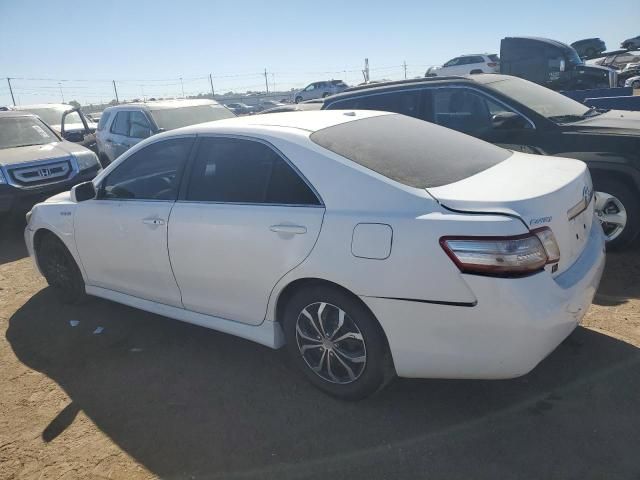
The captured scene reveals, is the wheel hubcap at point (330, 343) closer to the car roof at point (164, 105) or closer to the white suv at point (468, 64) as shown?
the car roof at point (164, 105)

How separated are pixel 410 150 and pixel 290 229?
89cm

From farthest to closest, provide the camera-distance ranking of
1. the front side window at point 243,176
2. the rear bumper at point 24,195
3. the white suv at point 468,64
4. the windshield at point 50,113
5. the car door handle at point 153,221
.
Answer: the white suv at point 468,64 < the windshield at point 50,113 < the rear bumper at point 24,195 < the car door handle at point 153,221 < the front side window at point 243,176

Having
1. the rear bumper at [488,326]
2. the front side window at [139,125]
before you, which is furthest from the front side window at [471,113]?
the front side window at [139,125]

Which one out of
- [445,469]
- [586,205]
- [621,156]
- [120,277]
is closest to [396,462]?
[445,469]

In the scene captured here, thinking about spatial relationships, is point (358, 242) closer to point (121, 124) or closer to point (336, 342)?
point (336, 342)

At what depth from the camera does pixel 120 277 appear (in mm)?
4016

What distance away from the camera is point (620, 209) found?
4742mm

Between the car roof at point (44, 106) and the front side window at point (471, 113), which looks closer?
the front side window at point (471, 113)

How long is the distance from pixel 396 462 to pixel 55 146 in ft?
26.2

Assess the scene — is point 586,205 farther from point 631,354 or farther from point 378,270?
point 378,270

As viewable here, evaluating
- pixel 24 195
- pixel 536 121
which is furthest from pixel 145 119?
pixel 536 121

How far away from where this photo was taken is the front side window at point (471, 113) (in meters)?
5.25

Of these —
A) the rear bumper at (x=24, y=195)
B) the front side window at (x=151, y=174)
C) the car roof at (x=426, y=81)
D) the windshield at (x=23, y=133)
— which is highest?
the car roof at (x=426, y=81)

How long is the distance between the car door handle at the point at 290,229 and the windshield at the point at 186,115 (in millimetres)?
6562
